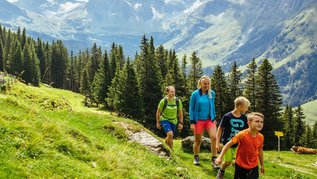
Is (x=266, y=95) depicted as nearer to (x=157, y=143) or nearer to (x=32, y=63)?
(x=157, y=143)

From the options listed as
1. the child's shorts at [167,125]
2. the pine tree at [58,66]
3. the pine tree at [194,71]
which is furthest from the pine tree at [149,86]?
the pine tree at [58,66]

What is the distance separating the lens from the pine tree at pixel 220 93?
65.6 meters

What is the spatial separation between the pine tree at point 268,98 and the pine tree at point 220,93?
251 inches

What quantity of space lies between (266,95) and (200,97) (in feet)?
163

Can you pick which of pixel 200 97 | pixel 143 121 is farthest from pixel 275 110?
pixel 200 97

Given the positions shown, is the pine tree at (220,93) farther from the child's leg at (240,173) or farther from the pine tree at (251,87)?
the child's leg at (240,173)

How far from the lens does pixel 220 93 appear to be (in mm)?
65875

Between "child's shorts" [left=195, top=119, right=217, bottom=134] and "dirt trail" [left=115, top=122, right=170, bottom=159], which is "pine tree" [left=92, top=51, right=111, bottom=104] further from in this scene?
"child's shorts" [left=195, top=119, right=217, bottom=134]

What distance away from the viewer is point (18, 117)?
842cm

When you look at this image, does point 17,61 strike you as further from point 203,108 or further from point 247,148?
point 247,148

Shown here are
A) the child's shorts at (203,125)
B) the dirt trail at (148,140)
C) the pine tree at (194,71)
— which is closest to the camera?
the dirt trail at (148,140)

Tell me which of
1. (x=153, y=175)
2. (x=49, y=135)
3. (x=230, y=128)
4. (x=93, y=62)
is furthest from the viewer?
(x=93, y=62)

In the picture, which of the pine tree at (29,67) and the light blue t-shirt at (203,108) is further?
the pine tree at (29,67)

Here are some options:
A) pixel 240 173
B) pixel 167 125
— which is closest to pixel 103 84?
pixel 167 125
